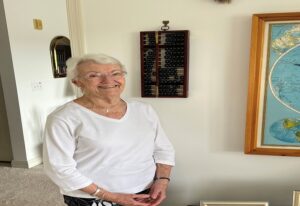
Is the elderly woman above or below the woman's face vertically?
below

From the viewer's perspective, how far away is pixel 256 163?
55.0 inches

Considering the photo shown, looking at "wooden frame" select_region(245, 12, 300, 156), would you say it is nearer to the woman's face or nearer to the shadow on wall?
the shadow on wall

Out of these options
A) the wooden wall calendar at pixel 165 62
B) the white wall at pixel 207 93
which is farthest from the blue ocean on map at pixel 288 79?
the wooden wall calendar at pixel 165 62

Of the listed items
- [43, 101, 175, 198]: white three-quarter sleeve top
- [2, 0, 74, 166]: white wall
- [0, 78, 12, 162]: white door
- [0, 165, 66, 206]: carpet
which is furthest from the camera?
[0, 78, 12, 162]: white door

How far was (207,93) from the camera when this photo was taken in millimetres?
1363

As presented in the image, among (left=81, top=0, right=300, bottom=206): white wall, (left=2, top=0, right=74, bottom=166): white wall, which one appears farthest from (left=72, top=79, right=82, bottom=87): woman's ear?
(left=2, top=0, right=74, bottom=166): white wall

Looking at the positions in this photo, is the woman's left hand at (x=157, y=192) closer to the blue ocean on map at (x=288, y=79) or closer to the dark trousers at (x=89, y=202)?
the dark trousers at (x=89, y=202)

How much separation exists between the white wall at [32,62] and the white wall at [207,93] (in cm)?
195

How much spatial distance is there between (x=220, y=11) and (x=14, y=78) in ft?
8.14

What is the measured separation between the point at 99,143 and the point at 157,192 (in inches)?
14.9

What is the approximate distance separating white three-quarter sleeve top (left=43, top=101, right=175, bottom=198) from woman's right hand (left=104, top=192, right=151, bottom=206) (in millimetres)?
25

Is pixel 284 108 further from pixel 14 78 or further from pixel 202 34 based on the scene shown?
pixel 14 78

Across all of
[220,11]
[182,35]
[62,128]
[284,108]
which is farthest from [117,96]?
[284,108]

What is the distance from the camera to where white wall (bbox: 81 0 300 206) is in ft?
4.23
